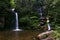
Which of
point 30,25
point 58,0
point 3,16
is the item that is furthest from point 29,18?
point 58,0

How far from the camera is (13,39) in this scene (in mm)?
18266

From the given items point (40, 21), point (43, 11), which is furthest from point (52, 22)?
point (43, 11)

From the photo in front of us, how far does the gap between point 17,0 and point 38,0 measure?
3.45 m

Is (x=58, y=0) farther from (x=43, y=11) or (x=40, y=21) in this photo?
(x=43, y=11)

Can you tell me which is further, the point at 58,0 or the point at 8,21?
the point at 8,21

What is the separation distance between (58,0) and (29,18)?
20.9 ft

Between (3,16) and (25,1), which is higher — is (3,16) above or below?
below

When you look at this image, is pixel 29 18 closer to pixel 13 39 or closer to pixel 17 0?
pixel 17 0

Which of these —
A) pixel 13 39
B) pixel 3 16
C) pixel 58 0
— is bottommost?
pixel 13 39

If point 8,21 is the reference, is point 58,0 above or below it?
above

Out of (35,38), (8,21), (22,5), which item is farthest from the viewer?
(22,5)

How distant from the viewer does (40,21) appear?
2800cm

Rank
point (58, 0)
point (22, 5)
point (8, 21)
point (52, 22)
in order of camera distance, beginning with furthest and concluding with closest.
Answer: 1. point (22, 5)
2. point (8, 21)
3. point (52, 22)
4. point (58, 0)

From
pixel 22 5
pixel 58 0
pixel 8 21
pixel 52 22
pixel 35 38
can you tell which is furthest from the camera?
pixel 22 5
